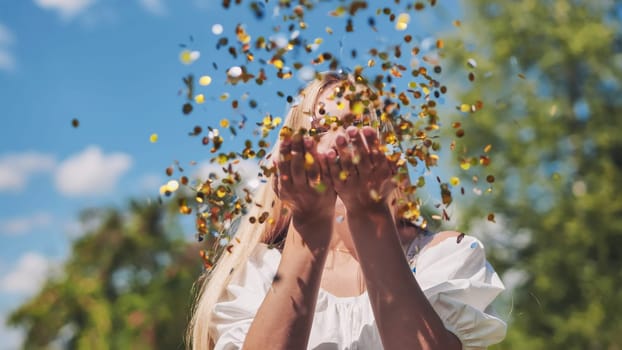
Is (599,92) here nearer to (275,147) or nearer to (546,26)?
(546,26)

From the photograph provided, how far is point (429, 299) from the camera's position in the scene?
1.93 metres

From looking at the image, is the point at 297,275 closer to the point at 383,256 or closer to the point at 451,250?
the point at 383,256

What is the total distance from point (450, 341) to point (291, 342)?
16.2 inches

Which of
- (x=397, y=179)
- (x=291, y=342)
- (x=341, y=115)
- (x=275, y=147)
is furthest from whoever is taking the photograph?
(x=275, y=147)

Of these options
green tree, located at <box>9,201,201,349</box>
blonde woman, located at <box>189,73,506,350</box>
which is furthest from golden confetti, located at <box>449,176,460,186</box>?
green tree, located at <box>9,201,201,349</box>

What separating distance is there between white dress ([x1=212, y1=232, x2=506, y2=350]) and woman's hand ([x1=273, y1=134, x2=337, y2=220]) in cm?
43

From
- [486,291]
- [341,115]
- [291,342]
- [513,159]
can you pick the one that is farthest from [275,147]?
[513,159]

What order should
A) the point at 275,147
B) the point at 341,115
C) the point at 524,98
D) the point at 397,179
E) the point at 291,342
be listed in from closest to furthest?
the point at 397,179 → the point at 291,342 → the point at 341,115 → the point at 275,147 → the point at 524,98

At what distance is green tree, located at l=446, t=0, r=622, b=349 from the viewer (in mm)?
11125

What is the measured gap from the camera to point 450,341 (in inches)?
69.2

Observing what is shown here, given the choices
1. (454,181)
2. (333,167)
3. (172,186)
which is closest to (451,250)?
(454,181)

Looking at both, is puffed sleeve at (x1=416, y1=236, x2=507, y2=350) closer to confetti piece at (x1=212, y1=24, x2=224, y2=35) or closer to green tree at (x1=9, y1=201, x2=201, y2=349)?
confetti piece at (x1=212, y1=24, x2=224, y2=35)

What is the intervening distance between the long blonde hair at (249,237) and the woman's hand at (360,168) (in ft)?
1.40

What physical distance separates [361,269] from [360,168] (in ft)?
1.13
